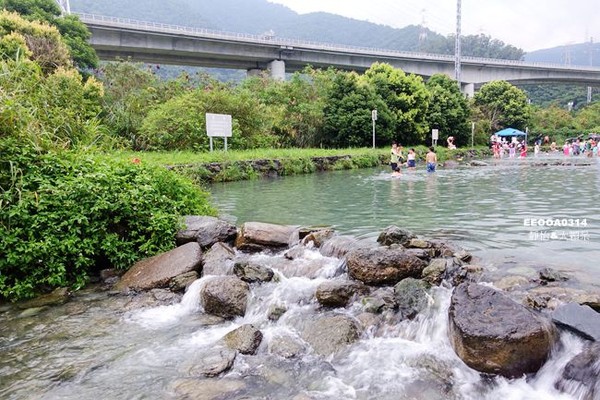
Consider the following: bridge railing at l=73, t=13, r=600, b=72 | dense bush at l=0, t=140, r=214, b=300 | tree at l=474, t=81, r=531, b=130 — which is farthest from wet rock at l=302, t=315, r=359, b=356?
tree at l=474, t=81, r=531, b=130

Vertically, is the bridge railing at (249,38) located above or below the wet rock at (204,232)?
above

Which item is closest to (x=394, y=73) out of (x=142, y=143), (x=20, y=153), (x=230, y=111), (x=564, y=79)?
(x=230, y=111)

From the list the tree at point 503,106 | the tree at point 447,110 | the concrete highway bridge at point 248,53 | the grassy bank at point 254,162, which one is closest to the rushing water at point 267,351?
the grassy bank at point 254,162

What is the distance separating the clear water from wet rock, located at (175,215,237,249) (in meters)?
1.86

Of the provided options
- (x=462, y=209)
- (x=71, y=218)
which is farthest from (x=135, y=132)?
(x=71, y=218)

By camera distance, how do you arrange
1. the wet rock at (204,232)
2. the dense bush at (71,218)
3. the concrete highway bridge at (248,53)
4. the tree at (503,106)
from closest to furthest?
1. the dense bush at (71,218)
2. the wet rock at (204,232)
3. the concrete highway bridge at (248,53)
4. the tree at (503,106)

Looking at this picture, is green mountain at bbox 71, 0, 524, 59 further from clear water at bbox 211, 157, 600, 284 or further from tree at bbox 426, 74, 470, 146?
clear water at bbox 211, 157, 600, 284

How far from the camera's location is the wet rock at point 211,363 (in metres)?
4.27

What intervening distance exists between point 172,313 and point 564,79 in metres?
81.4

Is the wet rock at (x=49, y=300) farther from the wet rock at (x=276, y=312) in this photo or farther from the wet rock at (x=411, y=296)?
the wet rock at (x=411, y=296)

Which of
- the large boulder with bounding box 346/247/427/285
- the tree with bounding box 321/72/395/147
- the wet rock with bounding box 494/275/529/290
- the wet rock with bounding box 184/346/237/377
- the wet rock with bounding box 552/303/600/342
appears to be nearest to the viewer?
the wet rock with bounding box 552/303/600/342

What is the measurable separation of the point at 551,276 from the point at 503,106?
2173 inches

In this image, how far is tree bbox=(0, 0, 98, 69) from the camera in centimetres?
3030

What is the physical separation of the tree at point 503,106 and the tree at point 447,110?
10.8m
